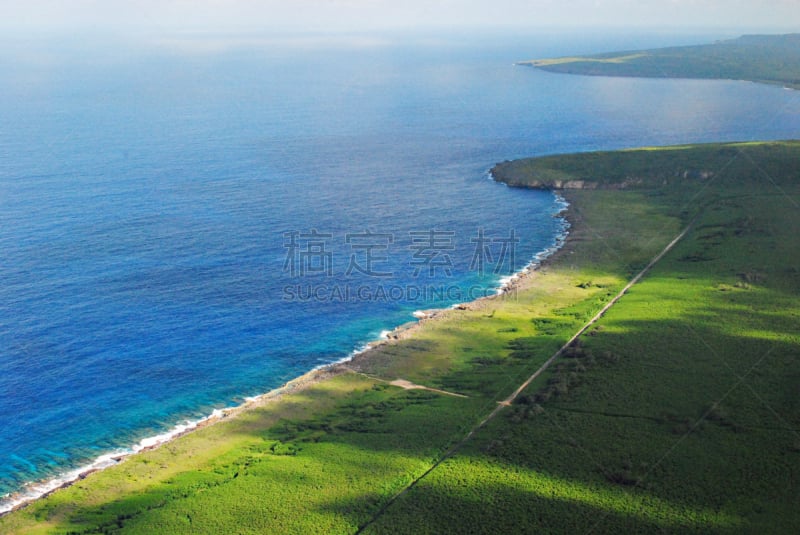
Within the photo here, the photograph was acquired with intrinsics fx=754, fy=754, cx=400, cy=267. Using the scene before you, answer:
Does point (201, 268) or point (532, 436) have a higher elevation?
point (201, 268)

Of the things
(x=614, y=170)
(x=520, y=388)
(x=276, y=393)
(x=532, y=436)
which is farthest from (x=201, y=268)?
(x=614, y=170)

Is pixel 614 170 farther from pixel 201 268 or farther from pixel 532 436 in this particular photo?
pixel 532 436

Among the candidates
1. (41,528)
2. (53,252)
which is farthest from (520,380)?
(53,252)

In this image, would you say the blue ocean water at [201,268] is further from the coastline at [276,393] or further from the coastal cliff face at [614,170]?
the coastal cliff face at [614,170]

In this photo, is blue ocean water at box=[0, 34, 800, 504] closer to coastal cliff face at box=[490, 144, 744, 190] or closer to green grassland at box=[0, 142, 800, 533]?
coastal cliff face at box=[490, 144, 744, 190]

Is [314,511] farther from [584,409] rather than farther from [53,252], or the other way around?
[53,252]

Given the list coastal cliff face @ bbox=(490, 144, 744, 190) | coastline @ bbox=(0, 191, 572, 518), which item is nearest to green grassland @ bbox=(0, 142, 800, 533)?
coastline @ bbox=(0, 191, 572, 518)
